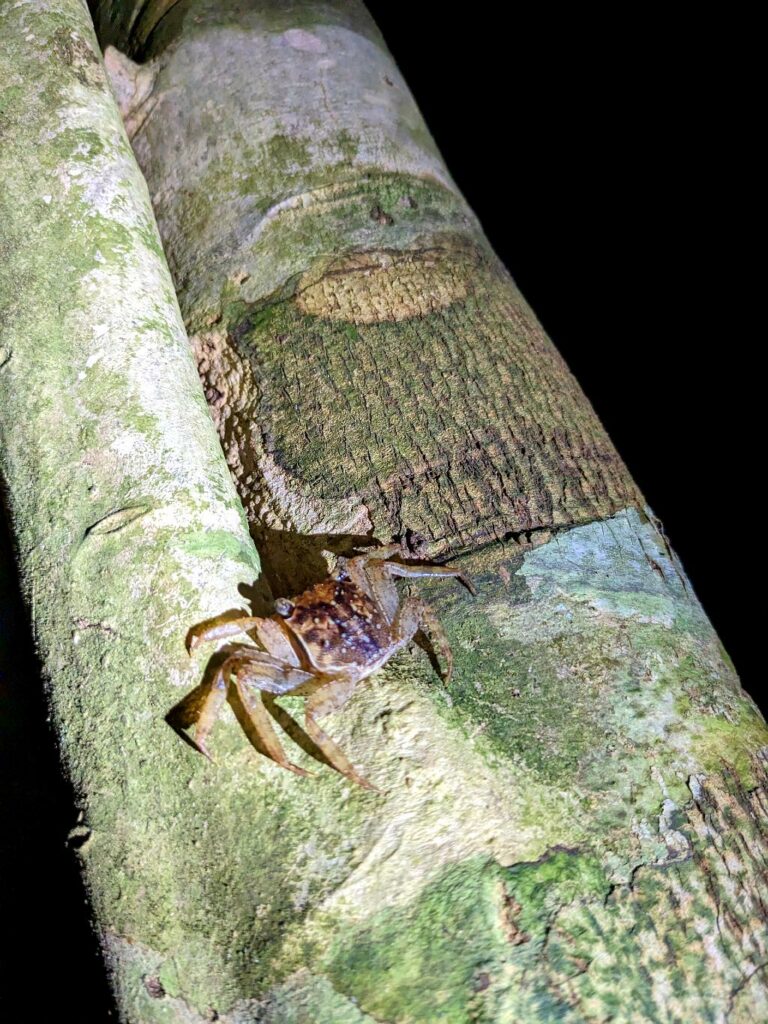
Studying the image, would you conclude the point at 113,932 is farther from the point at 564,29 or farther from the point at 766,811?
the point at 564,29

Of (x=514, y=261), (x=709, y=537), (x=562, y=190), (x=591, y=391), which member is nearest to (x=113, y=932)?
(x=709, y=537)

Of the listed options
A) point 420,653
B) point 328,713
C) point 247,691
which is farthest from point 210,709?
point 420,653

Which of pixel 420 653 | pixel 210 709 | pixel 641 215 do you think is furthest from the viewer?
pixel 641 215

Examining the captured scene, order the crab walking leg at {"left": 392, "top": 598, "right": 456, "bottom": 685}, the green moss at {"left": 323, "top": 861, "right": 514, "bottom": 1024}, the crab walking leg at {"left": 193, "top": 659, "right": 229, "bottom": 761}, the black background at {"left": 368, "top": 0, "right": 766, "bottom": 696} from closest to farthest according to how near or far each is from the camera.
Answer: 1. the green moss at {"left": 323, "top": 861, "right": 514, "bottom": 1024}
2. the crab walking leg at {"left": 193, "top": 659, "right": 229, "bottom": 761}
3. the crab walking leg at {"left": 392, "top": 598, "right": 456, "bottom": 685}
4. the black background at {"left": 368, "top": 0, "right": 766, "bottom": 696}

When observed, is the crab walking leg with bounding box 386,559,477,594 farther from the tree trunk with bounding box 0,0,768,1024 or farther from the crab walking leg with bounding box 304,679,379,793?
the crab walking leg with bounding box 304,679,379,793

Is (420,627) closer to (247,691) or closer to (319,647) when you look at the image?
(319,647)

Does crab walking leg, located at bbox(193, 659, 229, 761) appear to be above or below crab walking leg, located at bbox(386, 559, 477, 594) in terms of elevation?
below

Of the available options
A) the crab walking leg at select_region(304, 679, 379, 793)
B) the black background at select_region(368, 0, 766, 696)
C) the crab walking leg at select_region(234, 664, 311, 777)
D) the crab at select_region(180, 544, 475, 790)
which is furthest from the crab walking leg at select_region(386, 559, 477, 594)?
the black background at select_region(368, 0, 766, 696)
